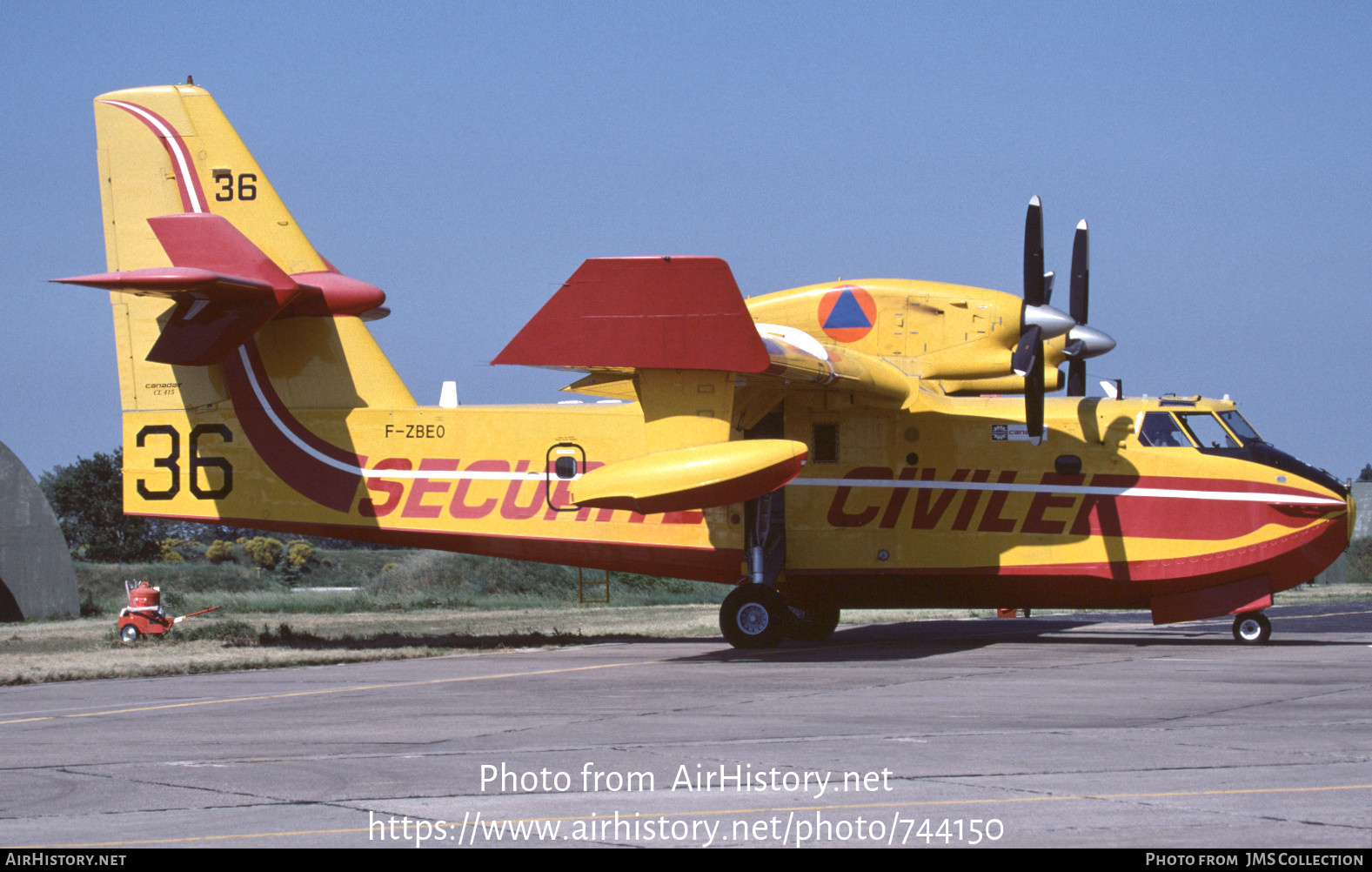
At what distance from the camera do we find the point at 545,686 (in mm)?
13008

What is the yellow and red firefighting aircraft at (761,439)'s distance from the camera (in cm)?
1695

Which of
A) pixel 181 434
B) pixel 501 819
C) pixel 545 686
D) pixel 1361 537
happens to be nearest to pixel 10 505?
pixel 181 434

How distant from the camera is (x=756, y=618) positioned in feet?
56.5

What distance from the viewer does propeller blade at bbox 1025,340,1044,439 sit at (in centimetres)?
1641

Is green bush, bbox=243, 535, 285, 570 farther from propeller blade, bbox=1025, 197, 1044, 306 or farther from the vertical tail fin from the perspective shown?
propeller blade, bbox=1025, 197, 1044, 306

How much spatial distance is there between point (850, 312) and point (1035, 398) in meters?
3.02

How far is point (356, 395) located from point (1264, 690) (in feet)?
42.4

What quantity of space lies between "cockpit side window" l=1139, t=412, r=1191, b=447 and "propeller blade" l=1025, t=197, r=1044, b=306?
2.22 m

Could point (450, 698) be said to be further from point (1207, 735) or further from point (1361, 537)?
point (1361, 537)

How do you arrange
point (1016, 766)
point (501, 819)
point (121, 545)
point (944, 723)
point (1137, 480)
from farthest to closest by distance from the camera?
point (121, 545)
point (1137, 480)
point (944, 723)
point (1016, 766)
point (501, 819)

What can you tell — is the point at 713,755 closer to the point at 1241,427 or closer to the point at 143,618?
the point at 1241,427

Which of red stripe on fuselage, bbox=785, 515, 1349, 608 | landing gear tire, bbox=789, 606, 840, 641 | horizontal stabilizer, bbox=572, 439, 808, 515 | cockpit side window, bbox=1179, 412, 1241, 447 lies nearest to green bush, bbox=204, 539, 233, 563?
landing gear tire, bbox=789, 606, 840, 641

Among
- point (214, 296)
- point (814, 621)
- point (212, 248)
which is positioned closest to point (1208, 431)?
point (814, 621)

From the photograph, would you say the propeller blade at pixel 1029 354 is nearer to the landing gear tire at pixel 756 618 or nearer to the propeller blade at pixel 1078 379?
the propeller blade at pixel 1078 379
